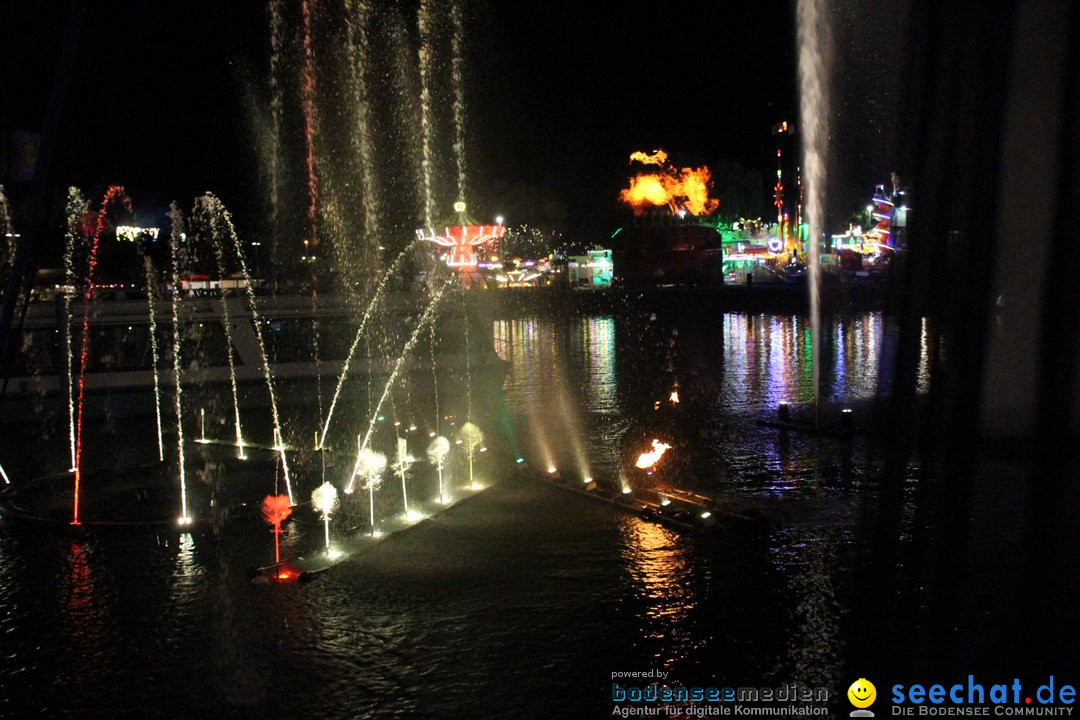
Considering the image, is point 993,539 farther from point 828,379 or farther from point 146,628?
point 828,379

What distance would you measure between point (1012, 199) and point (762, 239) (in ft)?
223

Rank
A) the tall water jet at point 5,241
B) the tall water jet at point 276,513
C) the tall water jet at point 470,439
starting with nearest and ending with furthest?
the tall water jet at point 276,513, the tall water jet at point 470,439, the tall water jet at point 5,241

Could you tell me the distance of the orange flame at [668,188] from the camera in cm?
7494

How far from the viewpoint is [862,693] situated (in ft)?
18.1

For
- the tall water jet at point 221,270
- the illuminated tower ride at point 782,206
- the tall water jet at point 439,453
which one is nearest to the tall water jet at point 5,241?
the tall water jet at point 221,270

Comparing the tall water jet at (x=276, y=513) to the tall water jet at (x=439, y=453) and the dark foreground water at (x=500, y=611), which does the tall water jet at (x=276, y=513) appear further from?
the tall water jet at (x=439, y=453)

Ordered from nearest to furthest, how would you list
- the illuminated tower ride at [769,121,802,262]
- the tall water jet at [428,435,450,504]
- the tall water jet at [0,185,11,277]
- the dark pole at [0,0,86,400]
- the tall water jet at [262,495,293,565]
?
the dark pole at [0,0,86,400] < the tall water jet at [262,495,293,565] < the tall water jet at [428,435,450,504] < the tall water jet at [0,185,11,277] < the illuminated tower ride at [769,121,802,262]

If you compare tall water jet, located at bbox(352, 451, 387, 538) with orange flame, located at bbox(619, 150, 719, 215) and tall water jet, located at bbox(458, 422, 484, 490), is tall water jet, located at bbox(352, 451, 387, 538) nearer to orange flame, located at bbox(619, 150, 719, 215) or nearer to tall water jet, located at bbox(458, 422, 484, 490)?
tall water jet, located at bbox(458, 422, 484, 490)

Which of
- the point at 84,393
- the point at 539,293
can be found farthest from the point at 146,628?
the point at 539,293

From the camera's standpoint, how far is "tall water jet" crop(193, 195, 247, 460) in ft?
53.6

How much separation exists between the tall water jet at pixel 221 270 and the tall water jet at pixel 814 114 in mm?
9336

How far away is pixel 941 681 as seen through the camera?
564 centimetres

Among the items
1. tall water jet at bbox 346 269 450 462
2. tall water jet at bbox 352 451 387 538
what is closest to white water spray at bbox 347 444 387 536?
tall water jet at bbox 352 451 387 538

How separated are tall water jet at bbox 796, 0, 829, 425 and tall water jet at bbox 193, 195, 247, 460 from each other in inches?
368
